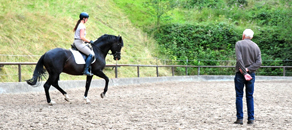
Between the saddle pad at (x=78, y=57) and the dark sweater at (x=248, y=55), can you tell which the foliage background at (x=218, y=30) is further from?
the dark sweater at (x=248, y=55)

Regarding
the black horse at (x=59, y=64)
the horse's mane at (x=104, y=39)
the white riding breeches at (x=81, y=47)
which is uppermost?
the horse's mane at (x=104, y=39)

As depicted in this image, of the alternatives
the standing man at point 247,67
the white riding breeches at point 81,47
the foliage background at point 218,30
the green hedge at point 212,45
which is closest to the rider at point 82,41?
the white riding breeches at point 81,47

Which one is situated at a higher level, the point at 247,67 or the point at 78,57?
the point at 78,57

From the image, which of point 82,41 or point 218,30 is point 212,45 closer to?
point 218,30

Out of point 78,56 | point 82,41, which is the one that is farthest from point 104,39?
point 78,56

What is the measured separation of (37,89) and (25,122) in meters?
6.92

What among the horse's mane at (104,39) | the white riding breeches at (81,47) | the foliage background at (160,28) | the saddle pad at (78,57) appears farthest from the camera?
the foliage background at (160,28)


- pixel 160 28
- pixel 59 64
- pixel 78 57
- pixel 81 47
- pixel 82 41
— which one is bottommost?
pixel 59 64

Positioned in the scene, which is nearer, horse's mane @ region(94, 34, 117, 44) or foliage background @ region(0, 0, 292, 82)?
horse's mane @ region(94, 34, 117, 44)

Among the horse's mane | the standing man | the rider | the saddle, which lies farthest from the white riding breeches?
the standing man

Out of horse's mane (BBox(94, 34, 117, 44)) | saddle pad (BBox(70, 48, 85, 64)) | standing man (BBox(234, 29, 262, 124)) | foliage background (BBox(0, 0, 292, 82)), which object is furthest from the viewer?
foliage background (BBox(0, 0, 292, 82))

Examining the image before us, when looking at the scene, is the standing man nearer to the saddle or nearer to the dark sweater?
the dark sweater

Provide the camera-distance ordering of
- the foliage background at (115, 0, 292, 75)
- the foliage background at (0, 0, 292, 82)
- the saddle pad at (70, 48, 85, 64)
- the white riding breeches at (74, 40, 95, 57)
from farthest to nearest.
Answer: the foliage background at (115, 0, 292, 75) → the foliage background at (0, 0, 292, 82) → the white riding breeches at (74, 40, 95, 57) → the saddle pad at (70, 48, 85, 64)

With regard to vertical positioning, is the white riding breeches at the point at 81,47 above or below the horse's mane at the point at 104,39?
below
